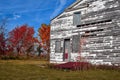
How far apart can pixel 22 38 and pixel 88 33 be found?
32.3m

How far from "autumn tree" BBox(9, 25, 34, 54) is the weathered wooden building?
83.9 ft

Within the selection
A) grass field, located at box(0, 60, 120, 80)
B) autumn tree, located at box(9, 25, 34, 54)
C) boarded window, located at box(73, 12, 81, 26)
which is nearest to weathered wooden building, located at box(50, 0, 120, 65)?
boarded window, located at box(73, 12, 81, 26)

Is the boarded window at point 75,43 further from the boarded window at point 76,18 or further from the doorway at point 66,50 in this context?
the boarded window at point 76,18

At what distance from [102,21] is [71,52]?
14.9ft

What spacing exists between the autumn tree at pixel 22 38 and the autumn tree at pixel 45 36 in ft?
8.18

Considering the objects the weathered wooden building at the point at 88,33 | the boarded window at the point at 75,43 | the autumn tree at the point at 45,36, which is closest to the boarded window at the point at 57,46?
the weathered wooden building at the point at 88,33

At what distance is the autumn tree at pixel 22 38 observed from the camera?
1877 inches

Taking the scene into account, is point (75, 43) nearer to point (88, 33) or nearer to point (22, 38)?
point (88, 33)

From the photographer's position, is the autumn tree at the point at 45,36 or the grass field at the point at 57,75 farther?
the autumn tree at the point at 45,36

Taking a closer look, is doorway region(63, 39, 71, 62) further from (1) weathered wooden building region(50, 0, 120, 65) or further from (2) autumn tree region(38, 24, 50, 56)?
(2) autumn tree region(38, 24, 50, 56)

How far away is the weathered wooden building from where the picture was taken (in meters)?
17.1

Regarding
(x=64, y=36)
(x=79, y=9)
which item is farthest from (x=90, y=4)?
(x=64, y=36)

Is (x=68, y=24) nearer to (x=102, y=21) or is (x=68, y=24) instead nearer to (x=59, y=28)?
(x=59, y=28)

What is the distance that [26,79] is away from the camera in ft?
30.5
